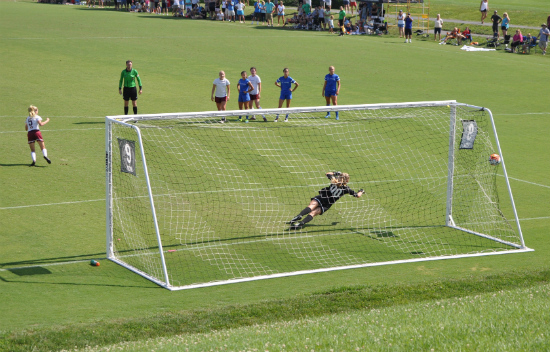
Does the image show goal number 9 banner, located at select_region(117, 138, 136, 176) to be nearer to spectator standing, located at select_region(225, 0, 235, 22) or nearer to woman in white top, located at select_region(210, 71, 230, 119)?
woman in white top, located at select_region(210, 71, 230, 119)

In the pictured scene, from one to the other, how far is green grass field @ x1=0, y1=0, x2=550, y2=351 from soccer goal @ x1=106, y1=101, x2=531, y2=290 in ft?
2.12

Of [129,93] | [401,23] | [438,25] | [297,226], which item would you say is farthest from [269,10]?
[297,226]

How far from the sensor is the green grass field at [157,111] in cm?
1034

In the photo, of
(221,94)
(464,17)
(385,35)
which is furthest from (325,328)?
(464,17)

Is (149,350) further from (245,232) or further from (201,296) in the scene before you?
(245,232)

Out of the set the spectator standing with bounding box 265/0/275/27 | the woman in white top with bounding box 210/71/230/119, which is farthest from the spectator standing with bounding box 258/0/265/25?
the woman in white top with bounding box 210/71/230/119

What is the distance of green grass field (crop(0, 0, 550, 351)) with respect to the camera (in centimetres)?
1034

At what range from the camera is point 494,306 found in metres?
8.68

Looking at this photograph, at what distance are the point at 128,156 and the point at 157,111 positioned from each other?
14448 mm

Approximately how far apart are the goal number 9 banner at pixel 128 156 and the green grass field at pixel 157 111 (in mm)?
1911

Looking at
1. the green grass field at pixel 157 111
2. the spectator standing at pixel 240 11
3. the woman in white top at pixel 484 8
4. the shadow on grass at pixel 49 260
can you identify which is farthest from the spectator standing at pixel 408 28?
the shadow on grass at pixel 49 260

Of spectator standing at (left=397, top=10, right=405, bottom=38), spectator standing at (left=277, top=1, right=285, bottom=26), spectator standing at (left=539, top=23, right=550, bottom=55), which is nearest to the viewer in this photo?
spectator standing at (left=539, top=23, right=550, bottom=55)

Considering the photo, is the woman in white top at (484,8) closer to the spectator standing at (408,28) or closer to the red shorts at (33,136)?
the spectator standing at (408,28)

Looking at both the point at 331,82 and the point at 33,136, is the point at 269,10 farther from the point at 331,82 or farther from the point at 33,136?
the point at 33,136
